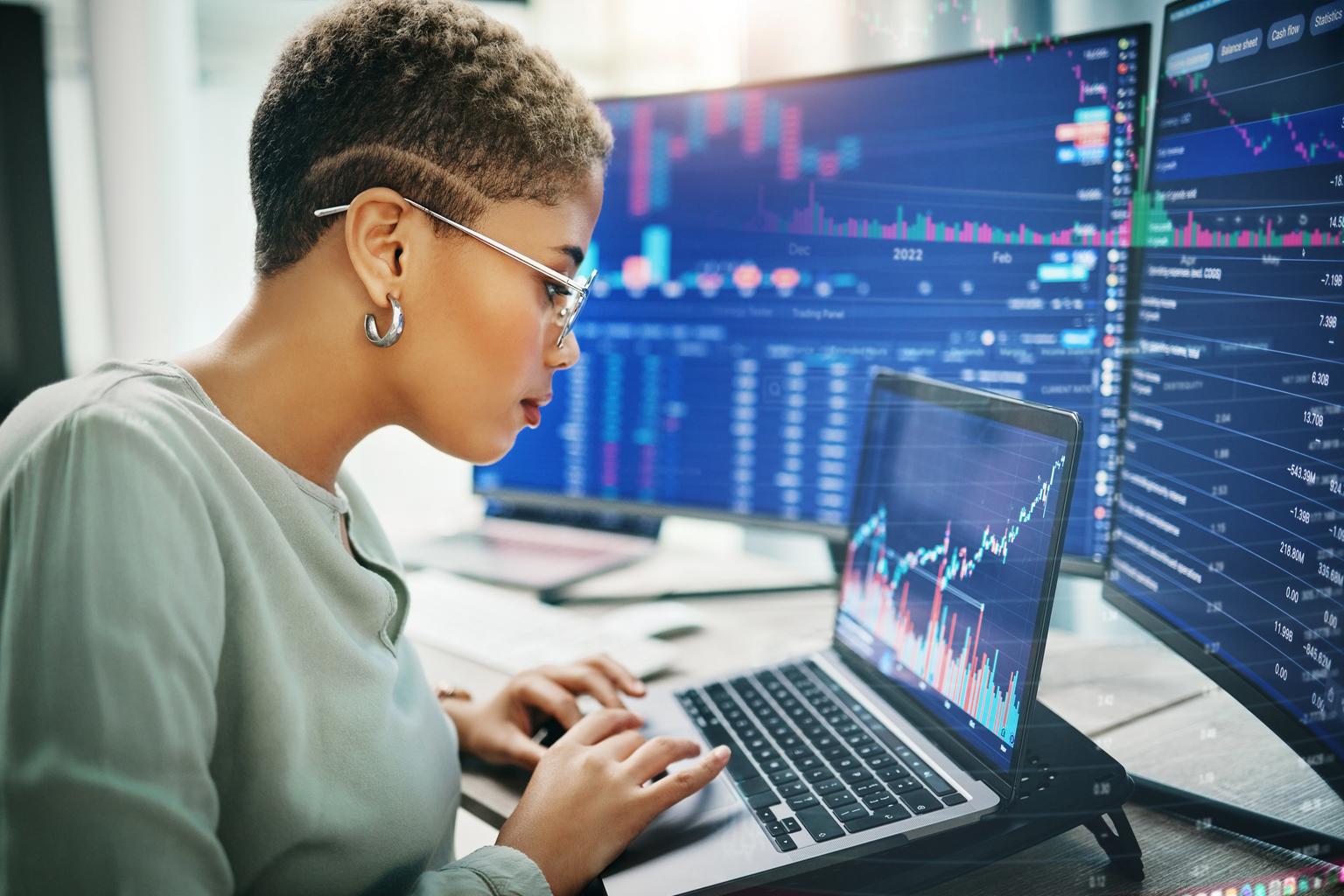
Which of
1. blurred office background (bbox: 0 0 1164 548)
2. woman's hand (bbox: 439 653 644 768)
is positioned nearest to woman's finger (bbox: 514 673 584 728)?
woman's hand (bbox: 439 653 644 768)

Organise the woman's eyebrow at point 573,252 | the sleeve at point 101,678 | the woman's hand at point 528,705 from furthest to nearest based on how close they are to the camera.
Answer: the woman's hand at point 528,705 → the woman's eyebrow at point 573,252 → the sleeve at point 101,678

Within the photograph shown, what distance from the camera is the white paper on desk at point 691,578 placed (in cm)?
118

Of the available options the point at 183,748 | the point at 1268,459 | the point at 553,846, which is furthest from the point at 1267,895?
the point at 183,748

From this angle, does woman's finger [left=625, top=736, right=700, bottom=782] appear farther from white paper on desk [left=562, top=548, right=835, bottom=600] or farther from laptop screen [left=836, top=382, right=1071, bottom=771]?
white paper on desk [left=562, top=548, right=835, bottom=600]

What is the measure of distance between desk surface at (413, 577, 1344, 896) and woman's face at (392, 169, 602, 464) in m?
0.38

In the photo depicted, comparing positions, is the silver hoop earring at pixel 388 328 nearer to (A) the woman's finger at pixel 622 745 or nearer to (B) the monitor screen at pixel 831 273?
(A) the woman's finger at pixel 622 745

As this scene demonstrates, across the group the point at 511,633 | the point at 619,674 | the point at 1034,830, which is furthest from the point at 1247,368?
the point at 511,633

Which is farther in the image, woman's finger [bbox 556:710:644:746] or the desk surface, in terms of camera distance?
woman's finger [bbox 556:710:644:746]

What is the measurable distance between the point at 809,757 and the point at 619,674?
241mm

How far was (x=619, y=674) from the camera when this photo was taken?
839 mm

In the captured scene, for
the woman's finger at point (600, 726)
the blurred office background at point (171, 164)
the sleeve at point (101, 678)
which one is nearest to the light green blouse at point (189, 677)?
the sleeve at point (101, 678)

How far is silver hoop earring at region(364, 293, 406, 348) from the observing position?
1.93ft

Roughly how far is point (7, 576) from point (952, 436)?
59cm

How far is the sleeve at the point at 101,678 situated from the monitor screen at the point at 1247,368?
56 cm
